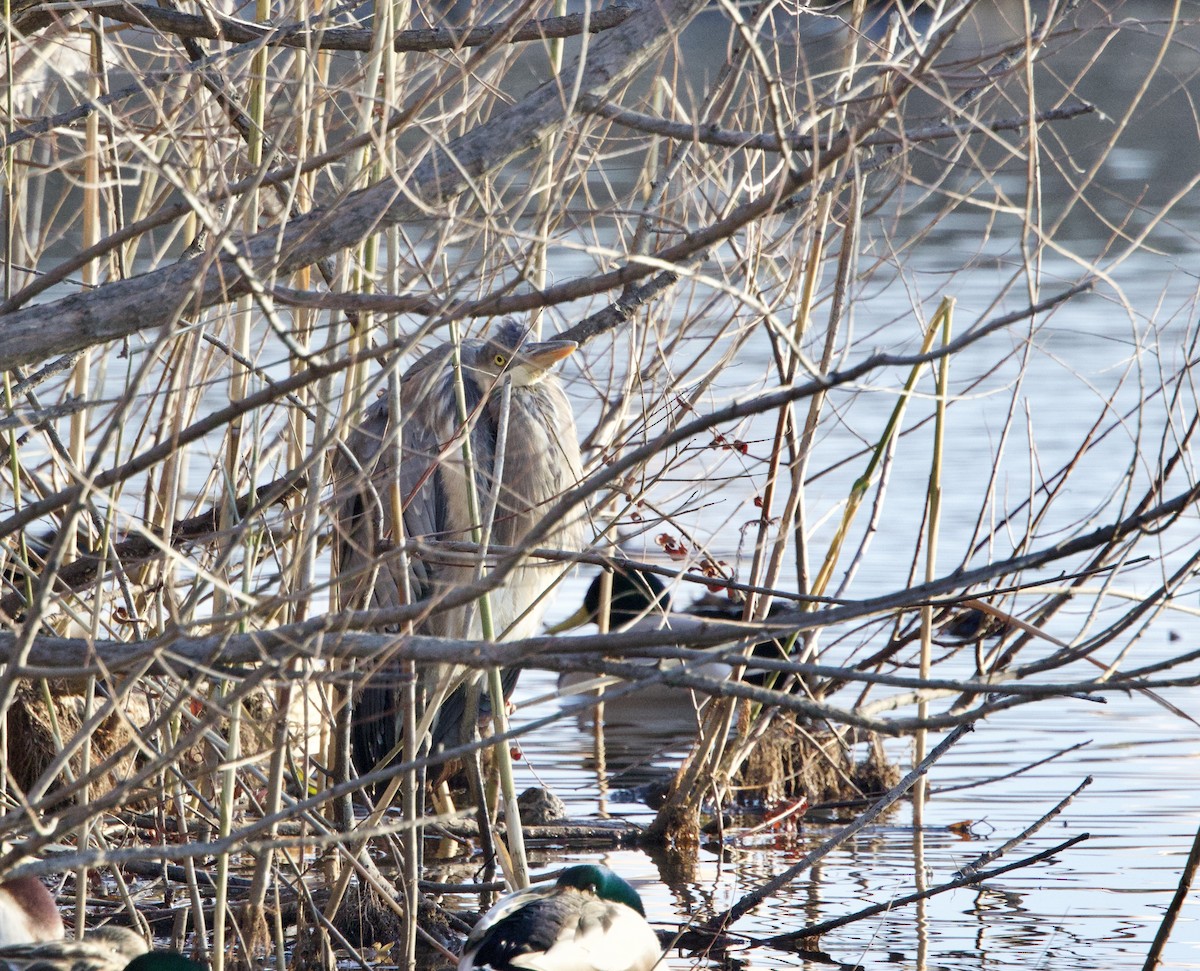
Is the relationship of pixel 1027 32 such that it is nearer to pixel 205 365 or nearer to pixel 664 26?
pixel 664 26

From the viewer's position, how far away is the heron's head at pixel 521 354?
12.5 feet

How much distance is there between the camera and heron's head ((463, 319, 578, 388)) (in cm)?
382

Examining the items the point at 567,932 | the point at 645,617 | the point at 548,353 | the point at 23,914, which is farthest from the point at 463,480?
the point at 23,914

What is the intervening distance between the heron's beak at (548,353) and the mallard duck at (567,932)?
1.16 meters

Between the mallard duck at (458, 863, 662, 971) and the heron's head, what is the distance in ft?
3.83

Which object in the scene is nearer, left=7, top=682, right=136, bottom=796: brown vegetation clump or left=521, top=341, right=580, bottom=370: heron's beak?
left=521, top=341, right=580, bottom=370: heron's beak

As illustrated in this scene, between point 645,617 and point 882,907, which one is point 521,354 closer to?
point 882,907

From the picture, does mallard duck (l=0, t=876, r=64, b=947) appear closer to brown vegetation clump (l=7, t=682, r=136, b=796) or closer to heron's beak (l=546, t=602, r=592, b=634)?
brown vegetation clump (l=7, t=682, r=136, b=796)

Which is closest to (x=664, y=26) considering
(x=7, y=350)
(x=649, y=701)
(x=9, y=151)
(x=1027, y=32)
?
(x=1027, y=32)

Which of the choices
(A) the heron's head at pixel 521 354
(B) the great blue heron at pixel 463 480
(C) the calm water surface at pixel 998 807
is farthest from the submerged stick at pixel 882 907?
(A) the heron's head at pixel 521 354

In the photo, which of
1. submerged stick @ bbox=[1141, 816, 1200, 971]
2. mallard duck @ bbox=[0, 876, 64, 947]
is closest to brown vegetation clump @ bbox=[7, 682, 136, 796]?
mallard duck @ bbox=[0, 876, 64, 947]

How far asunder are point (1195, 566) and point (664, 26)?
108 cm

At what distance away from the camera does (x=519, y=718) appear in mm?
5254

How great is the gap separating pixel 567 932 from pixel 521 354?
4.22 feet
